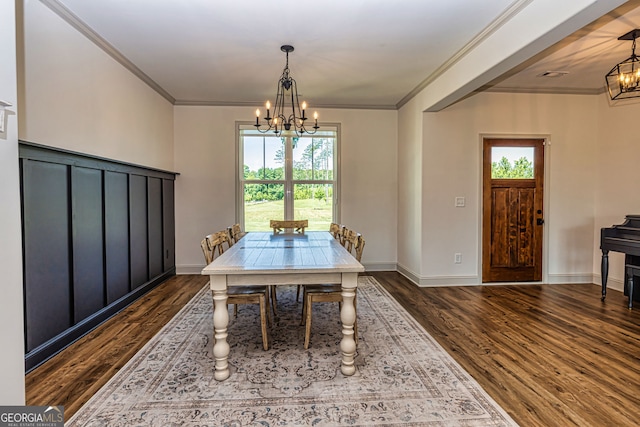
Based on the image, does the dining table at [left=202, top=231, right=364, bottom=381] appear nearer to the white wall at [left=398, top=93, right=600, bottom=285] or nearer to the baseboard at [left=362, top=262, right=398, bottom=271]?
the white wall at [left=398, top=93, right=600, bottom=285]

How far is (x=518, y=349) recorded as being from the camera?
2.65 m

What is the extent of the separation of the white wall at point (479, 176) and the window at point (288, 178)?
161 cm

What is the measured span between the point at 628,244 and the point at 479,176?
173 cm

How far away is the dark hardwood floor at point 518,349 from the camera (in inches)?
77.1

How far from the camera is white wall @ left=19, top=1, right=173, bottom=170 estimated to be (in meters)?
2.37

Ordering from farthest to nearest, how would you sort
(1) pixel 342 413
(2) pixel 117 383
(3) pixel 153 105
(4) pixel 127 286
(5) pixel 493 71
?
(3) pixel 153 105 < (4) pixel 127 286 < (5) pixel 493 71 < (2) pixel 117 383 < (1) pixel 342 413

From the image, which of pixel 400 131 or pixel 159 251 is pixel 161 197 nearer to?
pixel 159 251

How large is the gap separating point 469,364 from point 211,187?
427 centimetres

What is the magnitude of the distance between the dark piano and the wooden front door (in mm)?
868

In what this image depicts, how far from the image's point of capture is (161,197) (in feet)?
15.4

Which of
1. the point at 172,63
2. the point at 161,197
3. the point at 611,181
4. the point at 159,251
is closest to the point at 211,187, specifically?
the point at 161,197

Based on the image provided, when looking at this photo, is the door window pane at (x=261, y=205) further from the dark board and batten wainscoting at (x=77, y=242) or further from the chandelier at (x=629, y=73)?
the chandelier at (x=629, y=73)

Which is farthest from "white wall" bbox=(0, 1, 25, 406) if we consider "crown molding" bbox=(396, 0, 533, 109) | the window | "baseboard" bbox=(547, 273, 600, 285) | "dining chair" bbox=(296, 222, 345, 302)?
"baseboard" bbox=(547, 273, 600, 285)

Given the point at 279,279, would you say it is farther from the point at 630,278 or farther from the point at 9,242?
the point at 630,278
